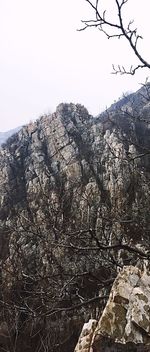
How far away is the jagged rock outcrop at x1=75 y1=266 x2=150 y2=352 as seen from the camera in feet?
11.3

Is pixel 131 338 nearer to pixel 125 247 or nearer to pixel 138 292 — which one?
pixel 138 292

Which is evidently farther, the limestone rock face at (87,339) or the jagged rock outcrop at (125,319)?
the limestone rock face at (87,339)

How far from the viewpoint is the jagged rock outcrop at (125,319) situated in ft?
11.3

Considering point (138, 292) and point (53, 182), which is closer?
point (138, 292)

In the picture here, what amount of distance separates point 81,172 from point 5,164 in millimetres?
13978

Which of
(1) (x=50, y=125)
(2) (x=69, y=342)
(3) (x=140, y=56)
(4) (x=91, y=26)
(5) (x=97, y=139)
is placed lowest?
(2) (x=69, y=342)

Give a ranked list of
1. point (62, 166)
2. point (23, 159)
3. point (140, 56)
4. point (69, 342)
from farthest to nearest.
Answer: point (23, 159)
point (62, 166)
point (69, 342)
point (140, 56)

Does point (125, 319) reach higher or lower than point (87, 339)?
higher

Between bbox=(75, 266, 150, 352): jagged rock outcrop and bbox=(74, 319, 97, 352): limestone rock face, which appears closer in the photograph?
bbox=(75, 266, 150, 352): jagged rock outcrop

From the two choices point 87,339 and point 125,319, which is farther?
point 87,339

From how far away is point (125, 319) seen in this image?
3.61 metres

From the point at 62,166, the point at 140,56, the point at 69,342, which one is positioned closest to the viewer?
the point at 140,56

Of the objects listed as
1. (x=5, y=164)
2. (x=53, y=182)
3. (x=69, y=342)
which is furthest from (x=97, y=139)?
(x=69, y=342)

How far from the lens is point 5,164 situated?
201 ft
